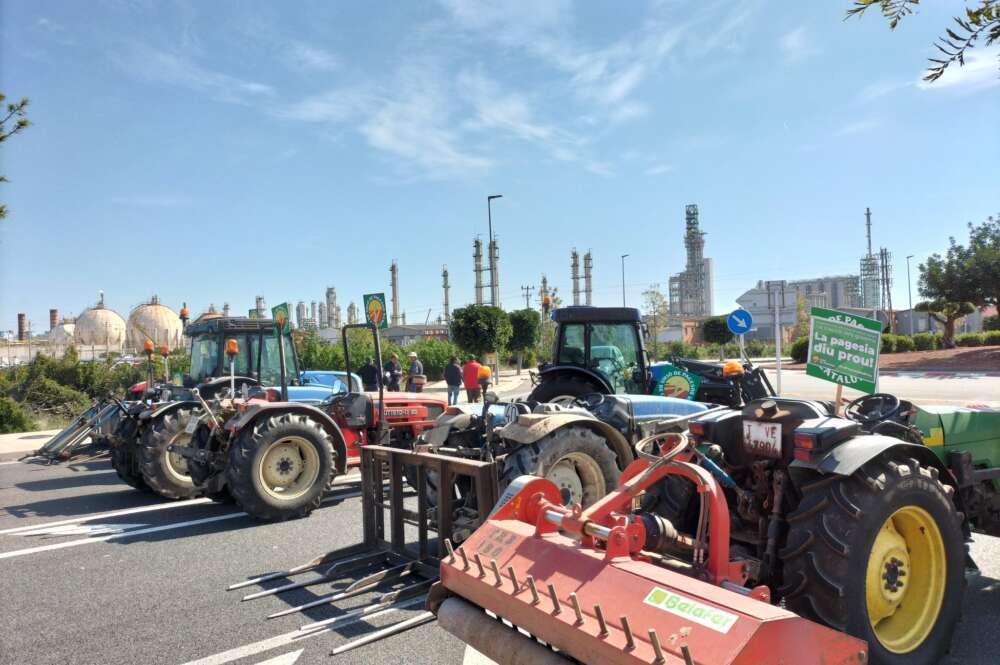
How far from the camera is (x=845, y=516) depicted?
3.19m

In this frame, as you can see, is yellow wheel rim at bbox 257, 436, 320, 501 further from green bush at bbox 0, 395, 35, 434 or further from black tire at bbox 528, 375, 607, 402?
green bush at bbox 0, 395, 35, 434

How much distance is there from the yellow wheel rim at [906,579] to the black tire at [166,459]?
7427 millimetres

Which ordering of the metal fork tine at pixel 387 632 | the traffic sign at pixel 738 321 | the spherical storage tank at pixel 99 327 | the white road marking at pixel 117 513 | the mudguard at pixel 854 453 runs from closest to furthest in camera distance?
the mudguard at pixel 854 453 < the metal fork tine at pixel 387 632 < the white road marking at pixel 117 513 < the traffic sign at pixel 738 321 < the spherical storage tank at pixel 99 327

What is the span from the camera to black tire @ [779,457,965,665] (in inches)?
123

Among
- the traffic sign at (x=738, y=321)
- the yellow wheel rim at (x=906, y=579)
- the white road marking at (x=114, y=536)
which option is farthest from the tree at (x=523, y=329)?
the yellow wheel rim at (x=906, y=579)

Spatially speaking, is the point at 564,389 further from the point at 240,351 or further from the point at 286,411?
the point at 240,351

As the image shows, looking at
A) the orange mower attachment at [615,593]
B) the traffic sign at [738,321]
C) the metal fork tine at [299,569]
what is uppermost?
the traffic sign at [738,321]

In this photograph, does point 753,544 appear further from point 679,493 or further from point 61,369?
point 61,369

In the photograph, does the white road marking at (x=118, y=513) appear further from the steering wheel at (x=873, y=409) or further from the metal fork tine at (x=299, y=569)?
the steering wheel at (x=873, y=409)

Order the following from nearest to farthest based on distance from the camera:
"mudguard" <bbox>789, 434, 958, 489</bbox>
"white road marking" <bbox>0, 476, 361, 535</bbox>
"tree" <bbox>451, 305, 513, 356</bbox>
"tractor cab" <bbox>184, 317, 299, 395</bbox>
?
1. "mudguard" <bbox>789, 434, 958, 489</bbox>
2. "white road marking" <bbox>0, 476, 361, 535</bbox>
3. "tractor cab" <bbox>184, 317, 299, 395</bbox>
4. "tree" <bbox>451, 305, 513, 356</bbox>

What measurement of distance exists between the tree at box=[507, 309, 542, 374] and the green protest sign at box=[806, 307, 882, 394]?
3103 cm

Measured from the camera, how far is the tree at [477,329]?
30781mm

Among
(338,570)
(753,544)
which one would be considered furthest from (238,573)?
(753,544)

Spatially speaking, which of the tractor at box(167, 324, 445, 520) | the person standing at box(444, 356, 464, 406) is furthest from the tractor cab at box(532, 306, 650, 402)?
the person standing at box(444, 356, 464, 406)
